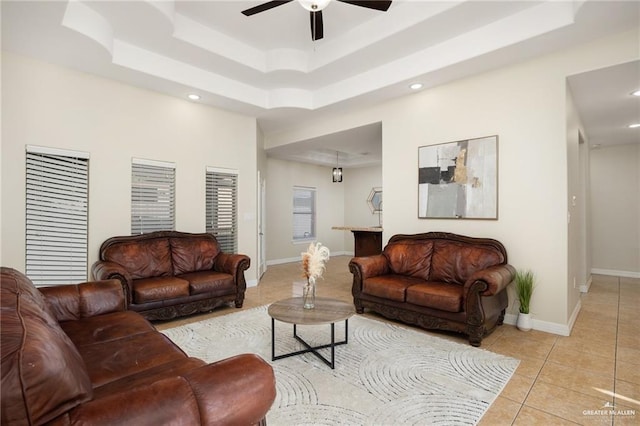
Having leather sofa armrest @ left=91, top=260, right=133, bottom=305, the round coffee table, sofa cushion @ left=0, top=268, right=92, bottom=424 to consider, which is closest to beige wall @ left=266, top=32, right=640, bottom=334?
the round coffee table

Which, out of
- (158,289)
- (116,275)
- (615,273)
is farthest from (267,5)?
(615,273)

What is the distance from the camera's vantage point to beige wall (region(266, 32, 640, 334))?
334cm

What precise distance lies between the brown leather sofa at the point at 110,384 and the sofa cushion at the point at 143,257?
2211 mm

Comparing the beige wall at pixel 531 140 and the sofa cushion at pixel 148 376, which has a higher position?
the beige wall at pixel 531 140

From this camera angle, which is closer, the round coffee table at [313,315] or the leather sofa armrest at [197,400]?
the leather sofa armrest at [197,400]

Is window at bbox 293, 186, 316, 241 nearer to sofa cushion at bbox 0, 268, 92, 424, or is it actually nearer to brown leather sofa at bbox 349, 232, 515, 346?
brown leather sofa at bbox 349, 232, 515, 346

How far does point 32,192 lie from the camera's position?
354 centimetres

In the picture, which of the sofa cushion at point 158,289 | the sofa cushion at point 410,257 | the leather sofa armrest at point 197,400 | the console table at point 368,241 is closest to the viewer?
the leather sofa armrest at point 197,400

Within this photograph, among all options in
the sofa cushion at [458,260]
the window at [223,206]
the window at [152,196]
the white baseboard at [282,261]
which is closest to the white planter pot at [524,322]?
the sofa cushion at [458,260]

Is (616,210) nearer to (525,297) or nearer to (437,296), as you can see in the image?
(525,297)

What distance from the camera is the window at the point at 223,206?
5.17 metres

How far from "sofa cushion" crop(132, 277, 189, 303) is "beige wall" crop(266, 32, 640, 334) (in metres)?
3.23

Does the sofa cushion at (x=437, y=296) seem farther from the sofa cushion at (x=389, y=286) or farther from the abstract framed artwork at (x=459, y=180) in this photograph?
the abstract framed artwork at (x=459, y=180)

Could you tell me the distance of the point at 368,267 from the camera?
4.05m
